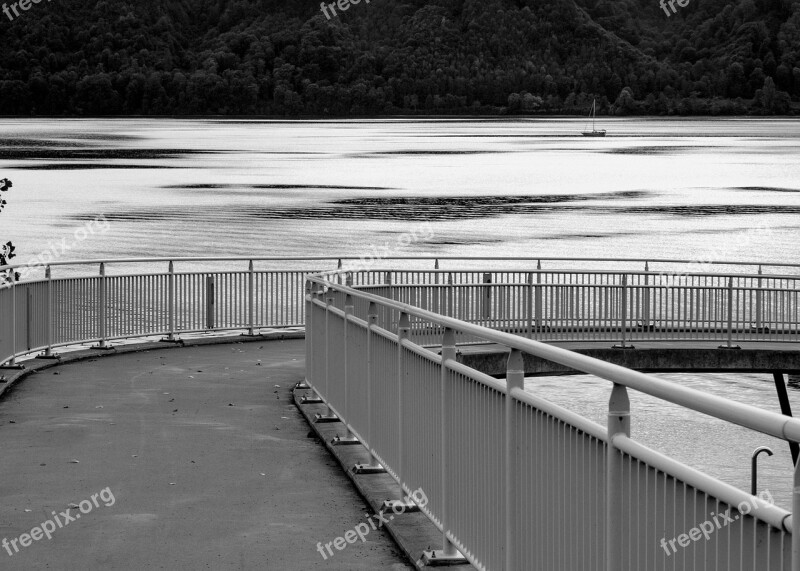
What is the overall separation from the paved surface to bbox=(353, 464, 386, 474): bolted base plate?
0.53ft

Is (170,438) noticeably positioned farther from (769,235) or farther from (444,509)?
(769,235)

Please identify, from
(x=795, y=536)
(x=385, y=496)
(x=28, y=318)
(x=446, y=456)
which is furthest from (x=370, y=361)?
(x=28, y=318)

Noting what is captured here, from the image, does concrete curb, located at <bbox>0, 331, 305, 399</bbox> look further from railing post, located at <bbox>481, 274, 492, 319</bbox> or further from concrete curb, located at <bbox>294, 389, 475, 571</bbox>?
concrete curb, located at <bbox>294, 389, 475, 571</bbox>

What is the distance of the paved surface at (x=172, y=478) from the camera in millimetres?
7512

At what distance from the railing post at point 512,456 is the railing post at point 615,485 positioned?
120cm

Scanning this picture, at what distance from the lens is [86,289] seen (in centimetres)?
1806

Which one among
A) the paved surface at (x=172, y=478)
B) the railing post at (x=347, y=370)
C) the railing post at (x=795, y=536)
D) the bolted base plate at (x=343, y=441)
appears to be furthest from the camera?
the bolted base plate at (x=343, y=441)

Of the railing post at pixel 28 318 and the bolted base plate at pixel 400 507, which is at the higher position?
the railing post at pixel 28 318

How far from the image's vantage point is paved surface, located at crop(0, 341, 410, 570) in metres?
7.51

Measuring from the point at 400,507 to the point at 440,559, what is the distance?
1.36 meters

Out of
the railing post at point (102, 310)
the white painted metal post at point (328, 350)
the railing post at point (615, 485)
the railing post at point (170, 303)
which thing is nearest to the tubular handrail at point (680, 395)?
the railing post at point (615, 485)

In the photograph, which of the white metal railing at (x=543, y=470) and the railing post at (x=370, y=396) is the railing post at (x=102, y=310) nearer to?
the railing post at (x=370, y=396)

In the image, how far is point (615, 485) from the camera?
4.29 metres

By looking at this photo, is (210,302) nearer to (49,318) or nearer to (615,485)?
(49,318)
